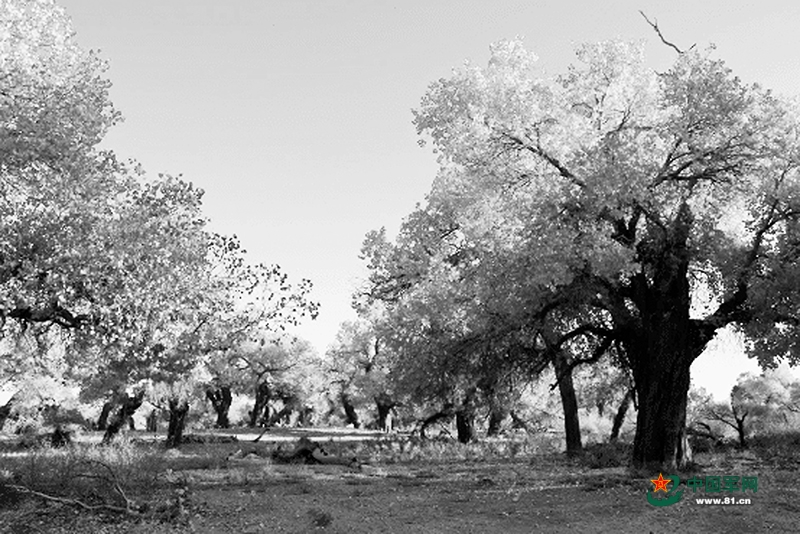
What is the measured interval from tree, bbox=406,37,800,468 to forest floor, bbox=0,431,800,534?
2.81m

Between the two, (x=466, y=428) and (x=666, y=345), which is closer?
(x=666, y=345)

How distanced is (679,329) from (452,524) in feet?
26.4

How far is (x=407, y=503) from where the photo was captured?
12.1 meters

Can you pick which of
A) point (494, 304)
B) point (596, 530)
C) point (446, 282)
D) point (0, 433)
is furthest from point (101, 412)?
point (596, 530)

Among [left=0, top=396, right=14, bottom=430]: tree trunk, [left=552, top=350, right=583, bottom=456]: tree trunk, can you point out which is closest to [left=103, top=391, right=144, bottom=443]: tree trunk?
[left=0, top=396, right=14, bottom=430]: tree trunk

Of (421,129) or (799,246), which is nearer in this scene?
(799,246)

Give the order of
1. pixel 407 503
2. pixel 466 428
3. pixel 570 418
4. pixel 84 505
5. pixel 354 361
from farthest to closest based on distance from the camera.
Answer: pixel 354 361
pixel 466 428
pixel 570 418
pixel 407 503
pixel 84 505

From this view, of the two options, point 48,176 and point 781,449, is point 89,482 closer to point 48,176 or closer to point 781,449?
point 48,176

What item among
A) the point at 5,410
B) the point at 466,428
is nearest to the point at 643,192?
the point at 466,428

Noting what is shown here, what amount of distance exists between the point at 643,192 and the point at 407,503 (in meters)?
8.07

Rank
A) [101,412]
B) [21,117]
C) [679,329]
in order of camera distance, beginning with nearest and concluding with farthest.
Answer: [21,117]
[679,329]
[101,412]

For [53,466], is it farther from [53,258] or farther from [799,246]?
[799,246]

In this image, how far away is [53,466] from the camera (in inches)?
476

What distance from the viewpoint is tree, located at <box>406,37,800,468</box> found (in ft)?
45.5
